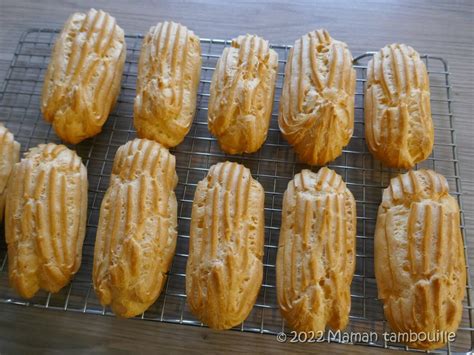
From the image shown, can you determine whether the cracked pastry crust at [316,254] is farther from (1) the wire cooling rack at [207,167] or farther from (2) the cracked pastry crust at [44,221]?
(2) the cracked pastry crust at [44,221]

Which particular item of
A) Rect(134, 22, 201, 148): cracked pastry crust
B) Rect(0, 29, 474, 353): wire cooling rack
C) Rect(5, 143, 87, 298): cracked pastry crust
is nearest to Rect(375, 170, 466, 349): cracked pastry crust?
Rect(0, 29, 474, 353): wire cooling rack

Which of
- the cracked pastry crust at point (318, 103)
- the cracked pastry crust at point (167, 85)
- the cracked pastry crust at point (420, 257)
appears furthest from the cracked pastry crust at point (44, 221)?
the cracked pastry crust at point (420, 257)

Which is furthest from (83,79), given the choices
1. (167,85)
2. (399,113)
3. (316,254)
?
(399,113)

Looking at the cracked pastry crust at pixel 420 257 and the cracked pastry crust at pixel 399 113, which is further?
the cracked pastry crust at pixel 399 113

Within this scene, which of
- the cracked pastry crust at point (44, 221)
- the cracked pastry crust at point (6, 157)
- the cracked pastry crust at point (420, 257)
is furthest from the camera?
the cracked pastry crust at point (6, 157)

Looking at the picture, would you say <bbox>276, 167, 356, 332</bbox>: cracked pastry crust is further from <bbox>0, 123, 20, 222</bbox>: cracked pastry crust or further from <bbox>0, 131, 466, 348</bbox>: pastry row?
<bbox>0, 123, 20, 222</bbox>: cracked pastry crust

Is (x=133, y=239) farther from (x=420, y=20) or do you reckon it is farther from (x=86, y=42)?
(x=420, y=20)

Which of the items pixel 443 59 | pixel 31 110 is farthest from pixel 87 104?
pixel 443 59

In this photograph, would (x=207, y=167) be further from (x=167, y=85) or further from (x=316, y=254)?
(x=316, y=254)
